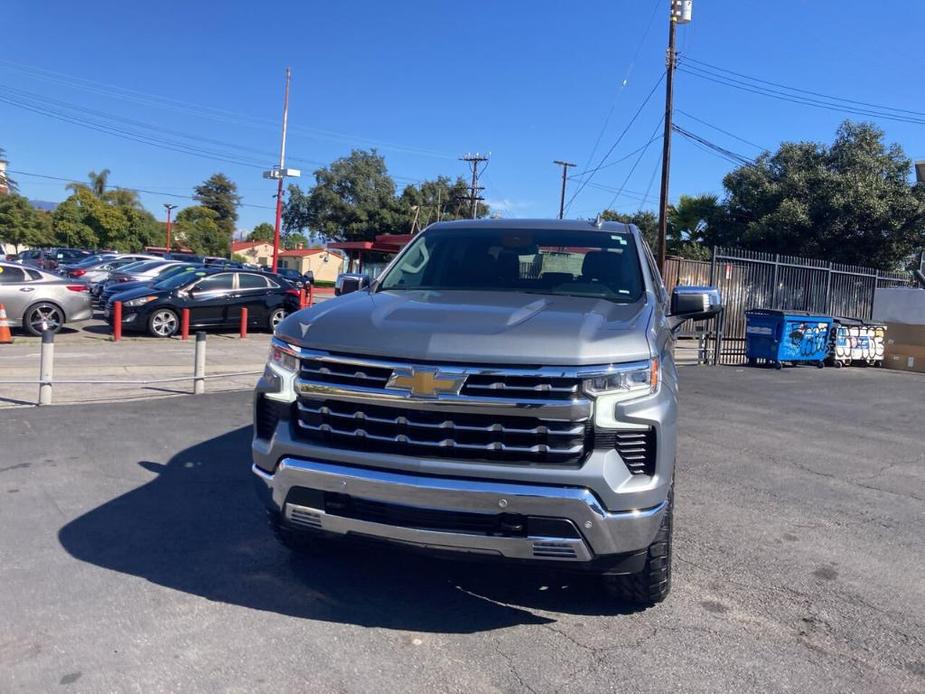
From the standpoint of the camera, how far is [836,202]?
2531 centimetres

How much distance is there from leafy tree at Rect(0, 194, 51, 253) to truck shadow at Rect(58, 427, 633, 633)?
58.1 m

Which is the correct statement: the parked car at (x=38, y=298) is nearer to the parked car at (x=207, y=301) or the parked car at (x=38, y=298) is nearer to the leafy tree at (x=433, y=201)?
the parked car at (x=207, y=301)

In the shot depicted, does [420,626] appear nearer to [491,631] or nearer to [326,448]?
[491,631]

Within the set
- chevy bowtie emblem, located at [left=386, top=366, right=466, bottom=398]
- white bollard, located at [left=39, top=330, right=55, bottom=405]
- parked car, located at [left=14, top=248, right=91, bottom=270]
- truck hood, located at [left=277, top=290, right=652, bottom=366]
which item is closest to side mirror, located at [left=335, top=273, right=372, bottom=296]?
truck hood, located at [left=277, top=290, right=652, bottom=366]

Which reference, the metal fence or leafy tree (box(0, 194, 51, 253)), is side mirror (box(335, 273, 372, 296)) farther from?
leafy tree (box(0, 194, 51, 253))

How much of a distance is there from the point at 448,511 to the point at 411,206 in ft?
187

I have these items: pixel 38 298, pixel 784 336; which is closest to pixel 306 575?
pixel 38 298

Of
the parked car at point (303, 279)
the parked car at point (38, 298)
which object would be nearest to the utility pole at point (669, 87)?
the parked car at point (303, 279)

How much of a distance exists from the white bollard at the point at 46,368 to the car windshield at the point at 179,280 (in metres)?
8.36

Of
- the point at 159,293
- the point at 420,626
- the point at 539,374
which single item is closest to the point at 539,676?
the point at 420,626

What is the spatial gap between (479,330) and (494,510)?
780 mm

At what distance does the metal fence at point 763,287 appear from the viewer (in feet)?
56.9

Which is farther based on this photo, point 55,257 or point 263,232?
point 263,232

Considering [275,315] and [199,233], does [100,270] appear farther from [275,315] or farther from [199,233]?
[199,233]
